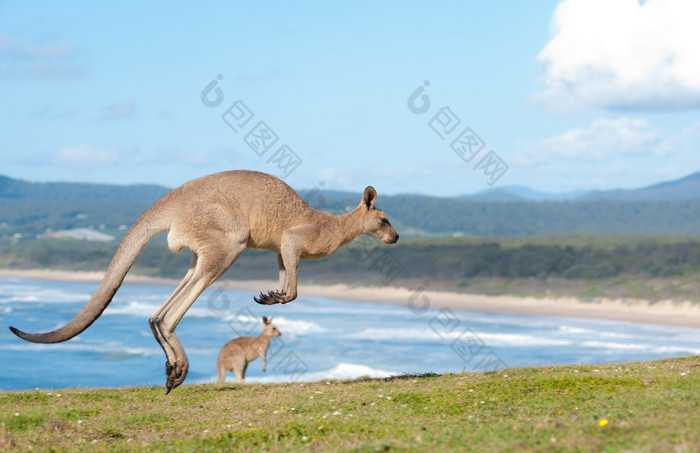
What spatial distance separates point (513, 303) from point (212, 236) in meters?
51.3

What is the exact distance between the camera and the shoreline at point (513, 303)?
162 feet

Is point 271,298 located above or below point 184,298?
below

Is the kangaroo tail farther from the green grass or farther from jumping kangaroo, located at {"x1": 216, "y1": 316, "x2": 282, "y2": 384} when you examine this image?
jumping kangaroo, located at {"x1": 216, "y1": 316, "x2": 282, "y2": 384}

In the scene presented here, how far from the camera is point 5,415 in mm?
9625

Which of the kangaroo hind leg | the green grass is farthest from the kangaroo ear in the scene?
the green grass

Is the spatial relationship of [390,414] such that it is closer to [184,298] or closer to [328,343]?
[184,298]

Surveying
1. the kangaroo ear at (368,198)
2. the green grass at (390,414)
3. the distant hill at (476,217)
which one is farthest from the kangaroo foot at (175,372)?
the distant hill at (476,217)

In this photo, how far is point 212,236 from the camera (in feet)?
31.6

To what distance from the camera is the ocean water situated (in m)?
31.0

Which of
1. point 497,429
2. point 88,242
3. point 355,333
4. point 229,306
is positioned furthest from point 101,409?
point 88,242

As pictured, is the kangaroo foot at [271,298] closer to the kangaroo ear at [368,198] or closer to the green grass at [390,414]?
the green grass at [390,414]

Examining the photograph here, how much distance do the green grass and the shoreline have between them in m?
38.1

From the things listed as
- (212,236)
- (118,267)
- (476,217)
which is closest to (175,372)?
(118,267)

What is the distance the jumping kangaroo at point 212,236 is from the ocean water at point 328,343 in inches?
492
